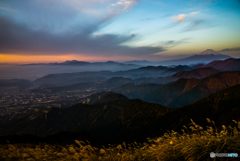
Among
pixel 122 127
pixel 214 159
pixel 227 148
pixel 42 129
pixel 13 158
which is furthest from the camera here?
pixel 42 129

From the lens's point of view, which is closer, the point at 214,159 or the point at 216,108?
the point at 214,159

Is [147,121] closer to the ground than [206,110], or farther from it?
closer to the ground

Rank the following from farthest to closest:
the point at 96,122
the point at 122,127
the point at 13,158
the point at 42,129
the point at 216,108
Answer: the point at 42,129 → the point at 96,122 → the point at 122,127 → the point at 216,108 → the point at 13,158

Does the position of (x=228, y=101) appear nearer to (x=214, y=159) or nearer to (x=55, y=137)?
(x=214, y=159)

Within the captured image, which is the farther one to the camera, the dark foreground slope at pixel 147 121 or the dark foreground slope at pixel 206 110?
the dark foreground slope at pixel 206 110

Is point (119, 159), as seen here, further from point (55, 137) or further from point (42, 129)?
point (42, 129)

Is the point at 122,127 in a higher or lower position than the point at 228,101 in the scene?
lower

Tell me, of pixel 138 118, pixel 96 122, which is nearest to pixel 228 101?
pixel 138 118

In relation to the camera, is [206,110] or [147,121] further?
[147,121]

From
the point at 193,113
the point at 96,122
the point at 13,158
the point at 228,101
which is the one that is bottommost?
the point at 96,122

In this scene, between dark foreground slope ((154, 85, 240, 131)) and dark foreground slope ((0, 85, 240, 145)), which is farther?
dark foreground slope ((154, 85, 240, 131))
